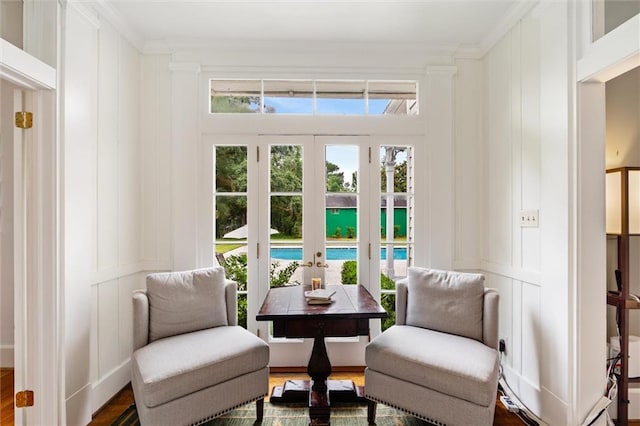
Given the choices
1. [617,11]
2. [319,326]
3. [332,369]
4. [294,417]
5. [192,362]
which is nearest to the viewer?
[617,11]

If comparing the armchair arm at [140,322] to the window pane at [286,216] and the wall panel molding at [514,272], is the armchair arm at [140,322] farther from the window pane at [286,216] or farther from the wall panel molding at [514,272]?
the wall panel molding at [514,272]

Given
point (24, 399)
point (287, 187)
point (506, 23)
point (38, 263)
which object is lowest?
point (24, 399)

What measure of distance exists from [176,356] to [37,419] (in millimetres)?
833

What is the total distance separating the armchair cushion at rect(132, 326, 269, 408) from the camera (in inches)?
68.8

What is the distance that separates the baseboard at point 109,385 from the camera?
2252 millimetres

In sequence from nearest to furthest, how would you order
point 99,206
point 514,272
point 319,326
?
point 319,326, point 99,206, point 514,272

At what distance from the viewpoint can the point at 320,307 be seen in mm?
2119

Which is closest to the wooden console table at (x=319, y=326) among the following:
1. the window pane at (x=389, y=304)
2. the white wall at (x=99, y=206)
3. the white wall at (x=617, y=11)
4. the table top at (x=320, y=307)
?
the table top at (x=320, y=307)

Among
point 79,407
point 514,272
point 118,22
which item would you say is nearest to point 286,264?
point 79,407

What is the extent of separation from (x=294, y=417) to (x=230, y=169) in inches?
74.4

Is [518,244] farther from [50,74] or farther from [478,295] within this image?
[50,74]

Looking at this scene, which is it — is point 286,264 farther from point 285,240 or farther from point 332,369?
point 332,369

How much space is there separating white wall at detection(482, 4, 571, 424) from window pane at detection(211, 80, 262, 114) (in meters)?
1.90

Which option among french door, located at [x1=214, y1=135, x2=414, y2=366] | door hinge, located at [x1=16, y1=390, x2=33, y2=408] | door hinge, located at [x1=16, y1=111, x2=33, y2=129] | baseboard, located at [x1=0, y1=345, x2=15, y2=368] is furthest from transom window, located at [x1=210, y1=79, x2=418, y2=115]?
baseboard, located at [x1=0, y1=345, x2=15, y2=368]
